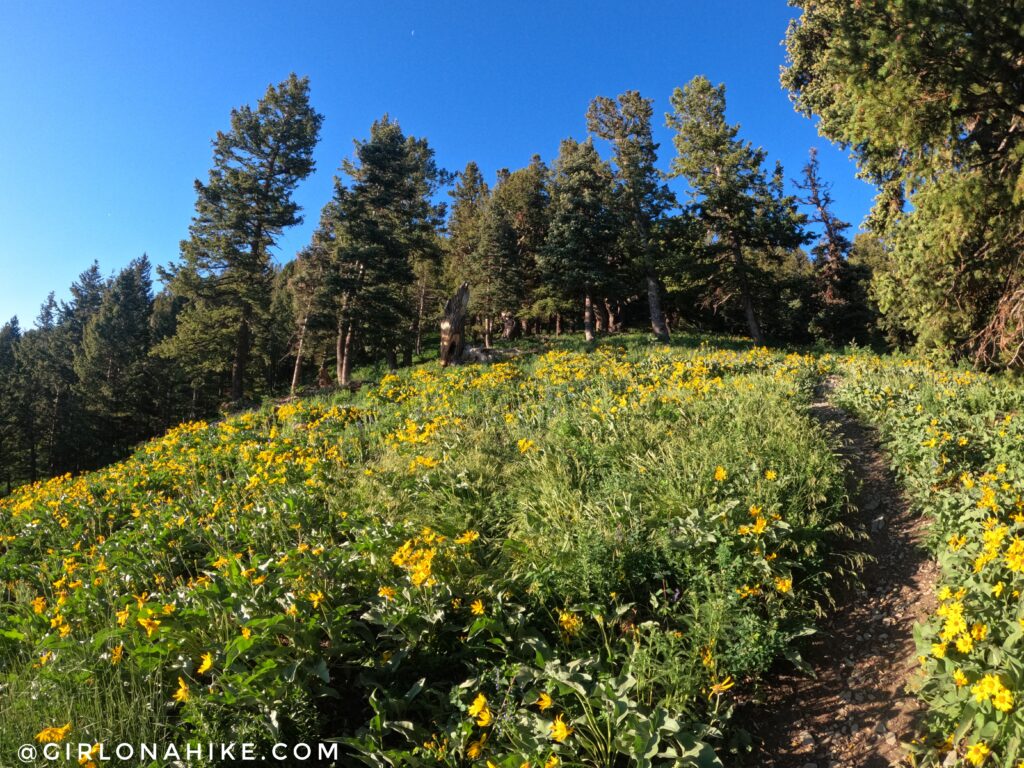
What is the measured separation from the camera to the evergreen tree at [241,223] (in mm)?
21969

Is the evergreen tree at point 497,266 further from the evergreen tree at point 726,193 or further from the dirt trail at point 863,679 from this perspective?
the dirt trail at point 863,679

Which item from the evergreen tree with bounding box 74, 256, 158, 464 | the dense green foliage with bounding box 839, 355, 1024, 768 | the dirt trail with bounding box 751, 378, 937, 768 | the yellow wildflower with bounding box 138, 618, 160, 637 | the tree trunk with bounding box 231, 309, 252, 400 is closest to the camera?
the dense green foliage with bounding box 839, 355, 1024, 768

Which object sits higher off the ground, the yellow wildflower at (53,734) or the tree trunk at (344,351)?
the tree trunk at (344,351)

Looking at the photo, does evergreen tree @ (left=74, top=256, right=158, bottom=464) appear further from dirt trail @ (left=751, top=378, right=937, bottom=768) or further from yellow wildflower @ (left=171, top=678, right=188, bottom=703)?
dirt trail @ (left=751, top=378, right=937, bottom=768)

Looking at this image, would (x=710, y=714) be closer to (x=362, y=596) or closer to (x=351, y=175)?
(x=362, y=596)

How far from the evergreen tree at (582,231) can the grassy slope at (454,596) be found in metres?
18.0

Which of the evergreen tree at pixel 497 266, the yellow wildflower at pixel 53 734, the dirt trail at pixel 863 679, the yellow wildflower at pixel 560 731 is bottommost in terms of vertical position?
the dirt trail at pixel 863 679

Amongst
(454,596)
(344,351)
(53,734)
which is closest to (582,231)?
(344,351)

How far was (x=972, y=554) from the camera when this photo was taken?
3094 mm

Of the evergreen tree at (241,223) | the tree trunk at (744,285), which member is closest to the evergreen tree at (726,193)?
the tree trunk at (744,285)

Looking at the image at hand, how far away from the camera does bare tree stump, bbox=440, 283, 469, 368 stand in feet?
49.7

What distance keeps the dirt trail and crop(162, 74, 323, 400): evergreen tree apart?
22.8 m

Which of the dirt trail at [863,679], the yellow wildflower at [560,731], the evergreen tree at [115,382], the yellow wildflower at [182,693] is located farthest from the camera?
the evergreen tree at [115,382]

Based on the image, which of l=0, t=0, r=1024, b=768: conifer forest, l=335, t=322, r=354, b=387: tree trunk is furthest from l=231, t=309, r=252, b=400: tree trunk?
l=0, t=0, r=1024, b=768: conifer forest
